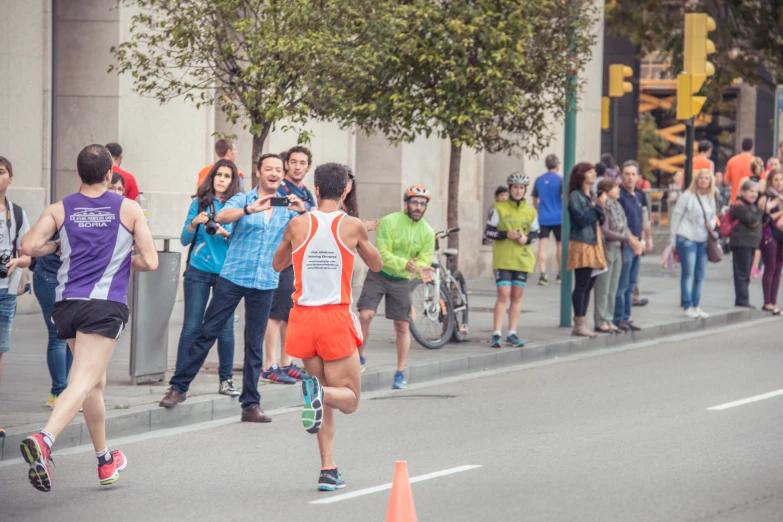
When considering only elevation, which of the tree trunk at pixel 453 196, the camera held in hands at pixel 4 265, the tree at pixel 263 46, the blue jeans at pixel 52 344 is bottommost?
the blue jeans at pixel 52 344

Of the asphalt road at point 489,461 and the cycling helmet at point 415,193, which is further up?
the cycling helmet at point 415,193

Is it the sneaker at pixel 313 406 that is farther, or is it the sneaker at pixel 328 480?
the sneaker at pixel 328 480

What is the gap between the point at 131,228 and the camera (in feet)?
25.8

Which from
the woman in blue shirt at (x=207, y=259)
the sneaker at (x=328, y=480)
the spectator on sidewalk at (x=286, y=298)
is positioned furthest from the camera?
the spectator on sidewalk at (x=286, y=298)

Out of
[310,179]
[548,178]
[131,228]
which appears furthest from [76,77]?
[131,228]

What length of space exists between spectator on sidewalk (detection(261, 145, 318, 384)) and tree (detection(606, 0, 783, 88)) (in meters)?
18.5

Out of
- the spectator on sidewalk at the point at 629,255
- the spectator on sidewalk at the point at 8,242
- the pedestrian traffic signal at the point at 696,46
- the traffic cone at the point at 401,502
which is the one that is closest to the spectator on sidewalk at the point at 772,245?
the pedestrian traffic signal at the point at 696,46

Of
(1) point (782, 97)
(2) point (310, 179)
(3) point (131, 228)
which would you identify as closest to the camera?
(3) point (131, 228)

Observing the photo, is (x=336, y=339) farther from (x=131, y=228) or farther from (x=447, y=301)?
(x=447, y=301)

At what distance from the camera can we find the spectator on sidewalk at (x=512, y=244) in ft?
46.6

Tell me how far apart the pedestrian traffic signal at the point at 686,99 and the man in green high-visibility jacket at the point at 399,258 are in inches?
326

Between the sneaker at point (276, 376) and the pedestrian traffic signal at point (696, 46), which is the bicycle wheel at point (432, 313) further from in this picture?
the pedestrian traffic signal at point (696, 46)

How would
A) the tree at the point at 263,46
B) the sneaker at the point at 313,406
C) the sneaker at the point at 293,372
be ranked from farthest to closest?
the tree at the point at 263,46
the sneaker at the point at 293,372
the sneaker at the point at 313,406

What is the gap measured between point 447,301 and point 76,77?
5860 mm
